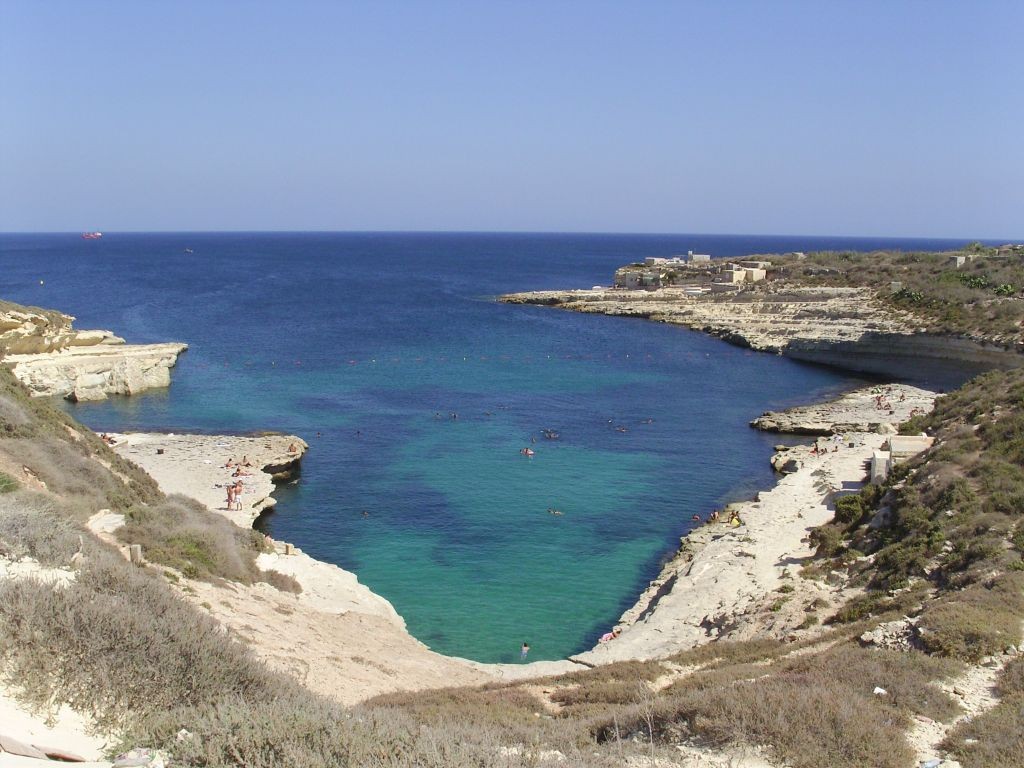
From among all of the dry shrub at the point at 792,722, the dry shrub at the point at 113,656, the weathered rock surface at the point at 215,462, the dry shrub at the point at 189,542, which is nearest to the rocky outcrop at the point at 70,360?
the weathered rock surface at the point at 215,462

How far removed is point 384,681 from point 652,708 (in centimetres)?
611

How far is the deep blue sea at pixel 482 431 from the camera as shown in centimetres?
2420

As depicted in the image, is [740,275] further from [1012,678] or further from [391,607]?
[1012,678]

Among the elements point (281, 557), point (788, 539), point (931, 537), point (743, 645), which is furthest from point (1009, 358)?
point (281, 557)

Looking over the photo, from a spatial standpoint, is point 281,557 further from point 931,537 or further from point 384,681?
point 931,537

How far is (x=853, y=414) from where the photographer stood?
44375 mm

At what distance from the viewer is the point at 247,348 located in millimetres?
64188

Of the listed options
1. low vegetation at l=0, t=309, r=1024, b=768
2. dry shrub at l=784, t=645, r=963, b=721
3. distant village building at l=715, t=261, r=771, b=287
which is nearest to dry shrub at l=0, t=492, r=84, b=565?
low vegetation at l=0, t=309, r=1024, b=768

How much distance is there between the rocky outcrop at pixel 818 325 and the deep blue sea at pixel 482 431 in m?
3.38

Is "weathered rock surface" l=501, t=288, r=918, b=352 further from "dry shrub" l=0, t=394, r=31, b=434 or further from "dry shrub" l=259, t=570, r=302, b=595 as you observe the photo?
"dry shrub" l=0, t=394, r=31, b=434

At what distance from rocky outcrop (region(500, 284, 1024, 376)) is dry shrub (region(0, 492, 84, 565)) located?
5297 centimetres

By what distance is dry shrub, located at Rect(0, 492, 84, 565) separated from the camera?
11.6 m

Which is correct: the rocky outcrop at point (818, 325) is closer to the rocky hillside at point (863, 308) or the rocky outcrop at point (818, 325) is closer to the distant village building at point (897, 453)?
the rocky hillside at point (863, 308)

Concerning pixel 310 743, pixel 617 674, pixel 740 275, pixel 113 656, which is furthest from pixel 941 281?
pixel 113 656
